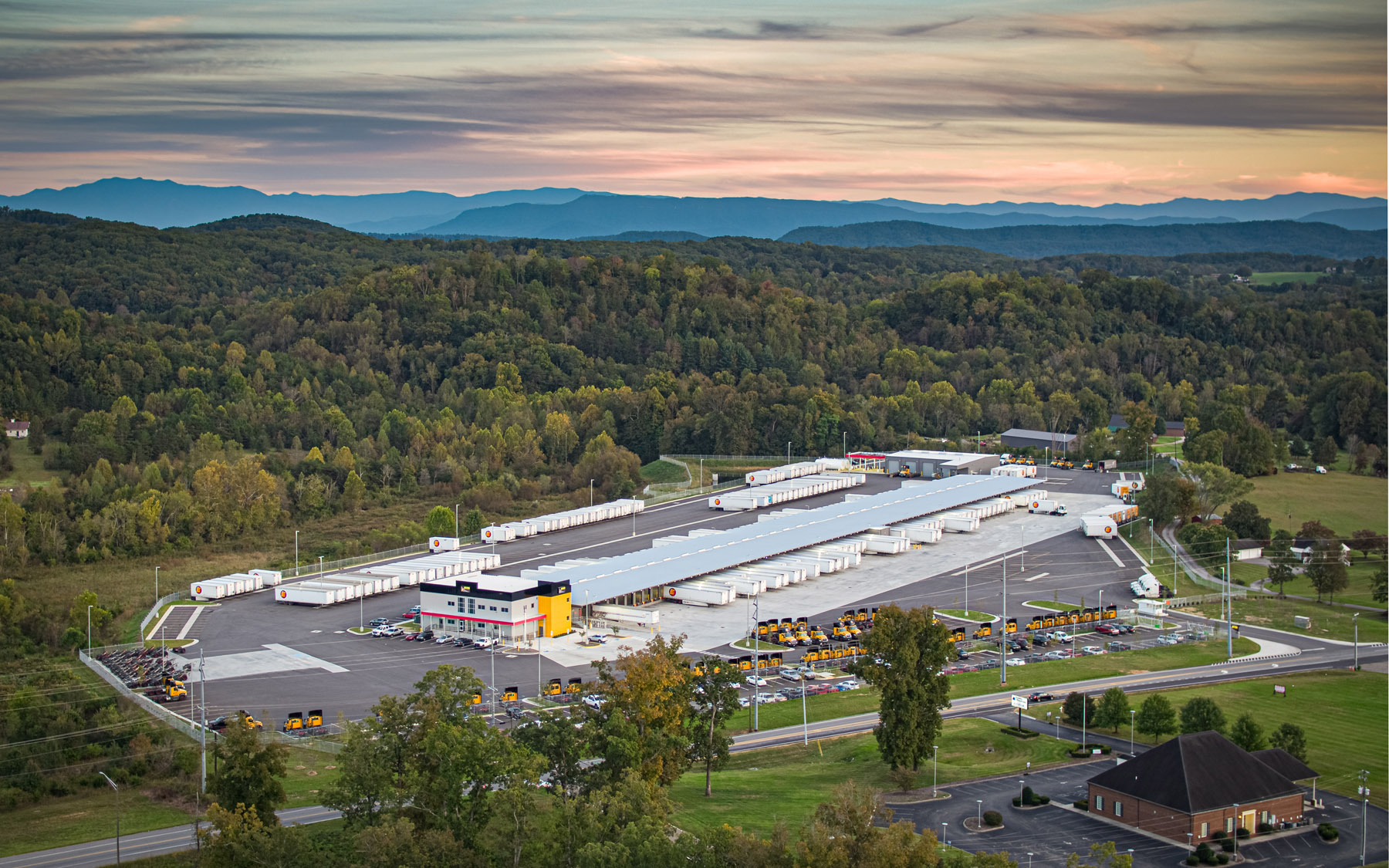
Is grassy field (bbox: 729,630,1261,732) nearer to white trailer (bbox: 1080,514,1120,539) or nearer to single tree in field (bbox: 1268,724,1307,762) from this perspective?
single tree in field (bbox: 1268,724,1307,762)

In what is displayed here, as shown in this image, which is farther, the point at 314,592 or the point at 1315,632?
the point at 314,592

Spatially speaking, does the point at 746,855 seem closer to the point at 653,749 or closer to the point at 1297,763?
the point at 653,749

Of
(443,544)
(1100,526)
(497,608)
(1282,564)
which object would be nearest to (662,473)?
(443,544)

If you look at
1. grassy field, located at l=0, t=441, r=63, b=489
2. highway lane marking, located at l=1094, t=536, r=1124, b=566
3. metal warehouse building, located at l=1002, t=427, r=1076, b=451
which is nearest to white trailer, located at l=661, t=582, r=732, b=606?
highway lane marking, located at l=1094, t=536, r=1124, b=566

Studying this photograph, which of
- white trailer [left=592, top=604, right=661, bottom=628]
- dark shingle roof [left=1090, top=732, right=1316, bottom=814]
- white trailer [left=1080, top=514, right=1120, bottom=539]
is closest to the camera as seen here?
dark shingle roof [left=1090, top=732, right=1316, bottom=814]

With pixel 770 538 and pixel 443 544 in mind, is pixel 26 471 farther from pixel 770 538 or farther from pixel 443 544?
pixel 770 538

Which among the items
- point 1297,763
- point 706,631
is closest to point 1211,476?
point 706,631

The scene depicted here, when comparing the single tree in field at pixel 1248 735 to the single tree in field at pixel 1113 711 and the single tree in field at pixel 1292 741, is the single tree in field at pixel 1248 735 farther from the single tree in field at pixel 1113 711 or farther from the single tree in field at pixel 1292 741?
the single tree in field at pixel 1113 711
